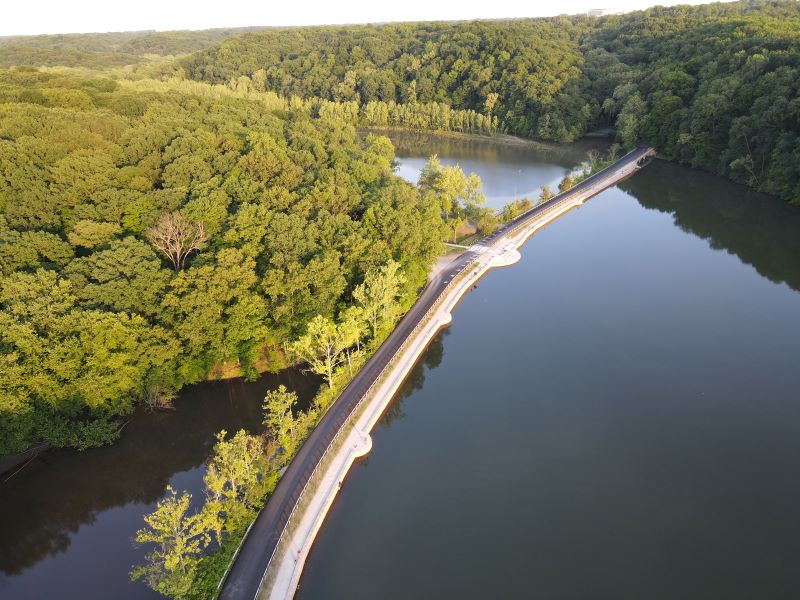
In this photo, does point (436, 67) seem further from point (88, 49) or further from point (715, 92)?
point (88, 49)

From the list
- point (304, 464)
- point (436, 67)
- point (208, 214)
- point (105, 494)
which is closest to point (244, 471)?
point (304, 464)

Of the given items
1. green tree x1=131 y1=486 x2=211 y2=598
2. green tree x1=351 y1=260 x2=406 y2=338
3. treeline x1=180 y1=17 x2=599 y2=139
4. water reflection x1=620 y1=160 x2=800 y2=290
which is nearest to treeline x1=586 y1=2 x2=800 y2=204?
water reflection x1=620 y1=160 x2=800 y2=290

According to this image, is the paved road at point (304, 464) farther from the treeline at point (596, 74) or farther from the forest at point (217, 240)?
the treeline at point (596, 74)

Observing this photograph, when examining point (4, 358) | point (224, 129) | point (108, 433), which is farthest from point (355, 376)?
point (224, 129)

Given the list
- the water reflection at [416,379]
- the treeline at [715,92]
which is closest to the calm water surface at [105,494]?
the water reflection at [416,379]

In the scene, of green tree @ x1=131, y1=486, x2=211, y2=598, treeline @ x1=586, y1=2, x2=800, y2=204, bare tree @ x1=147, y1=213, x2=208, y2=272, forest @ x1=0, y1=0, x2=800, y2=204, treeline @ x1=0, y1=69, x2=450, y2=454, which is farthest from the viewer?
forest @ x1=0, y1=0, x2=800, y2=204

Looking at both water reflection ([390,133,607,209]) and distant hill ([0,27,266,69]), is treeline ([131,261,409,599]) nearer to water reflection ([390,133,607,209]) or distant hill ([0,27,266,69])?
water reflection ([390,133,607,209])
